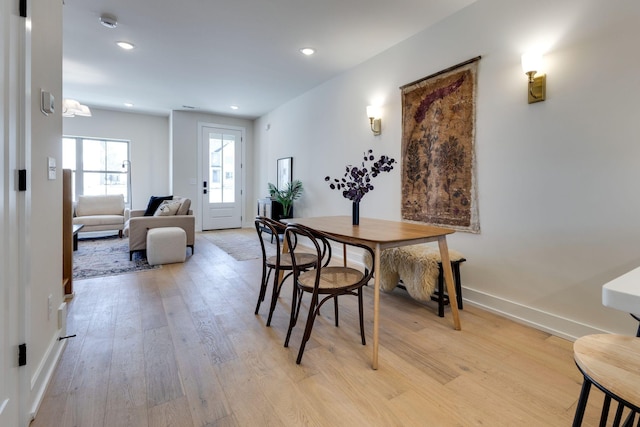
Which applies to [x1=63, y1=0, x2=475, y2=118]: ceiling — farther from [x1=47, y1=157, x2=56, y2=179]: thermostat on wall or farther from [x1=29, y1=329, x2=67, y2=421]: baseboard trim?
[x1=29, y1=329, x2=67, y2=421]: baseboard trim

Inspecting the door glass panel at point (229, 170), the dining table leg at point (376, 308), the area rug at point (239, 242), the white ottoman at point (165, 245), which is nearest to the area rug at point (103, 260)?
the white ottoman at point (165, 245)

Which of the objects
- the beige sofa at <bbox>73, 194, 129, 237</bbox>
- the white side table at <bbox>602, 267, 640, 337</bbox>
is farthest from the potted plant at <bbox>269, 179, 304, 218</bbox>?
the white side table at <bbox>602, 267, 640, 337</bbox>

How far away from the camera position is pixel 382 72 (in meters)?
3.57

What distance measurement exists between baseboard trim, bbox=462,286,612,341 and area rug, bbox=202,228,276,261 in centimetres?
283

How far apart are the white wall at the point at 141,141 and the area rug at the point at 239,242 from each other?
1.84 m

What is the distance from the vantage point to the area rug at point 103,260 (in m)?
3.52

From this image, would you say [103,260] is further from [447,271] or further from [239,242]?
[447,271]

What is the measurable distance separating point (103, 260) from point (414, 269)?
3.93m

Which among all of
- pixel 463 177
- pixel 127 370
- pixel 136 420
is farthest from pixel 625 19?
pixel 127 370

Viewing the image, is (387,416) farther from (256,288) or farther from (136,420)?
(256,288)

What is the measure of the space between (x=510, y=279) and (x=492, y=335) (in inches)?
20.9

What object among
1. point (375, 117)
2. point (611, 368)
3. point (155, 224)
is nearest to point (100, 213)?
point (155, 224)

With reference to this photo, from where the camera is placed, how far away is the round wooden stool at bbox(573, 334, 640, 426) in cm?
72

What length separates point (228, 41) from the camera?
3326 mm
